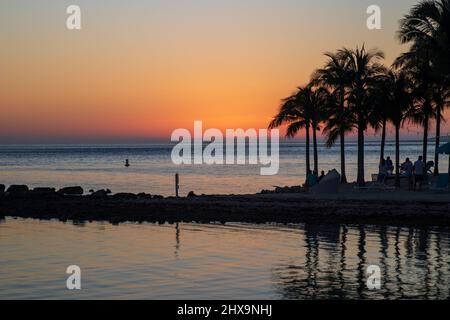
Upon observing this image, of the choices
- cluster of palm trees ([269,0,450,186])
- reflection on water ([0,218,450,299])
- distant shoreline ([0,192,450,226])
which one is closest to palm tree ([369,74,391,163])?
cluster of palm trees ([269,0,450,186])

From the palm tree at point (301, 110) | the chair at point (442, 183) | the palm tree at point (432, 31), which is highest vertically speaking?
the palm tree at point (432, 31)

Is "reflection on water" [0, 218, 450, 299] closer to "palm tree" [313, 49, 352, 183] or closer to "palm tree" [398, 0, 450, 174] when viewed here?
"palm tree" [398, 0, 450, 174]

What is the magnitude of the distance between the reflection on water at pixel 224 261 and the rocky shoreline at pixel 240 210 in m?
1.65

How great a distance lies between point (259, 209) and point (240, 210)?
A: 85 centimetres

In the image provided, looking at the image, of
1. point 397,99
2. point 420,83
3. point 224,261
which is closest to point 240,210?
point 224,261

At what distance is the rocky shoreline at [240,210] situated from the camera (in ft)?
98.3

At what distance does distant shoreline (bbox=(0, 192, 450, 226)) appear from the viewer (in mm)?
30000

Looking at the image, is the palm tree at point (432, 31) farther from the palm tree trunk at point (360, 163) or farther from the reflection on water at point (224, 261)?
the reflection on water at point (224, 261)

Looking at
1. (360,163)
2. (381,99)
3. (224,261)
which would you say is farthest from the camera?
(360,163)

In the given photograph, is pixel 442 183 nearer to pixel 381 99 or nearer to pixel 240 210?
pixel 381 99

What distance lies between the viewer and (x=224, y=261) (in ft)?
69.2

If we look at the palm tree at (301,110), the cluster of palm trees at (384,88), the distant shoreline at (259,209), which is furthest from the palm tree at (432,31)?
the palm tree at (301,110)

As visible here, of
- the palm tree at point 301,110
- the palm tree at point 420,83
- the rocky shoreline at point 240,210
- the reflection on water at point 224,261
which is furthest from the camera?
the palm tree at point 301,110

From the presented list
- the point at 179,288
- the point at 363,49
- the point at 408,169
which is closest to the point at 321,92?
the point at 363,49
